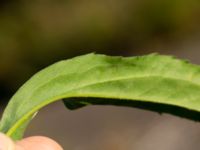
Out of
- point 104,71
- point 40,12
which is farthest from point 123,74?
point 40,12

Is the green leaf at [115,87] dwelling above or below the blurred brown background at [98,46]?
above

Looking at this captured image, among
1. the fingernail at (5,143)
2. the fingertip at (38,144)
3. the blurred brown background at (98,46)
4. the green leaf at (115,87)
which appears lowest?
the blurred brown background at (98,46)

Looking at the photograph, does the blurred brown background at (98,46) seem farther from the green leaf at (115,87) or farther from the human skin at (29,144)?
the green leaf at (115,87)

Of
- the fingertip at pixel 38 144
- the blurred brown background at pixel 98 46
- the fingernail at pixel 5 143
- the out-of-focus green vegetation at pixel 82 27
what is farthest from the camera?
the out-of-focus green vegetation at pixel 82 27

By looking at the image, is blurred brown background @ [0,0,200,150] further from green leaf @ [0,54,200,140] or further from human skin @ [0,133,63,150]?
green leaf @ [0,54,200,140]

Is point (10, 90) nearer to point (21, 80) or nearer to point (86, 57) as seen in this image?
point (21, 80)

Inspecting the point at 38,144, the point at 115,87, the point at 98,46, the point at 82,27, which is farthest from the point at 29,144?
the point at 82,27

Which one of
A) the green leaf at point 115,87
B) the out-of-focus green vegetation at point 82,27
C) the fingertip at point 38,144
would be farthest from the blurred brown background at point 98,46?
the green leaf at point 115,87

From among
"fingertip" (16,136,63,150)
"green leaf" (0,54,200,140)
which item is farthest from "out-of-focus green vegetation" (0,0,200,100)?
"green leaf" (0,54,200,140)

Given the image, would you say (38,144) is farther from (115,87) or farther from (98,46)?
(98,46)
